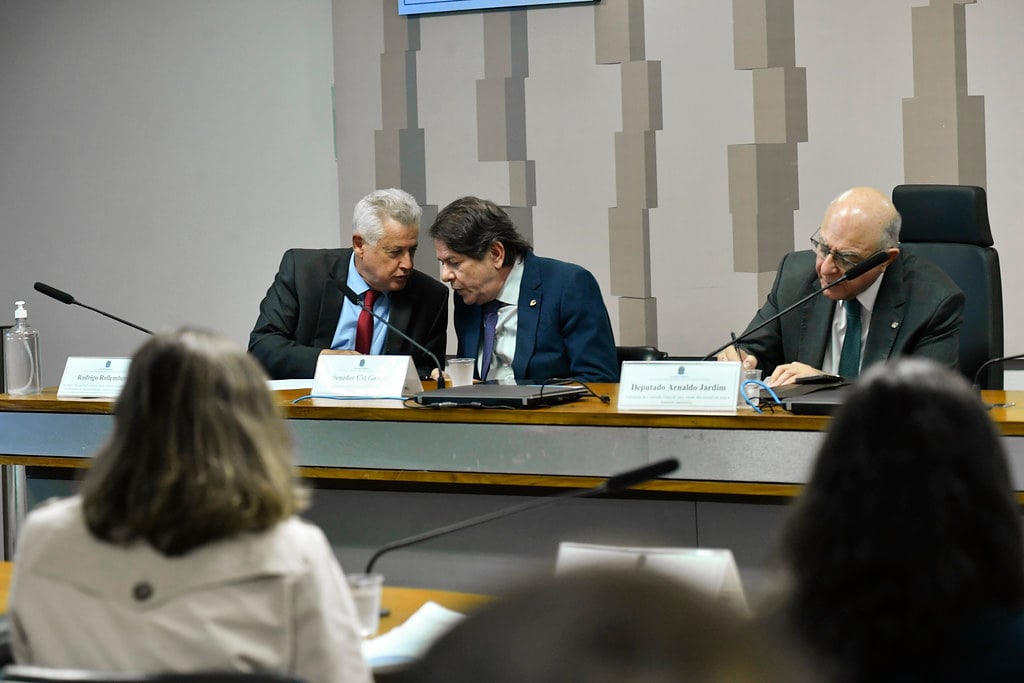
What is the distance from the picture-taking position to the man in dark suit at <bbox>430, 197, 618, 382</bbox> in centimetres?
336

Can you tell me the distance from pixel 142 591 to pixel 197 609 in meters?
0.06

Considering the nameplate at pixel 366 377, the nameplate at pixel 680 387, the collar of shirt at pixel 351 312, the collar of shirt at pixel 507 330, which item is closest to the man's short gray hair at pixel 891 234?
the nameplate at pixel 680 387

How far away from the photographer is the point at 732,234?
416cm

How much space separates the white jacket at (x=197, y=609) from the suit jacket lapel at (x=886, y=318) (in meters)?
2.17

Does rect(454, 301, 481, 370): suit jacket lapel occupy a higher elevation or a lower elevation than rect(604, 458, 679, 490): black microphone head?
higher

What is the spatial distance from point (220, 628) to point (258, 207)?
3756 mm

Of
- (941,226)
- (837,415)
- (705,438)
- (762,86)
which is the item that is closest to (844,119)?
(762,86)

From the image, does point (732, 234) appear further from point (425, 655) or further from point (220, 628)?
point (425, 655)

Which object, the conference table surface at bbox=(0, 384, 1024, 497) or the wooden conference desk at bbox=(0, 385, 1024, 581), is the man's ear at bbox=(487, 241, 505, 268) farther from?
the wooden conference desk at bbox=(0, 385, 1024, 581)

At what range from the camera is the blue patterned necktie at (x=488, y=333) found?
11.3 feet

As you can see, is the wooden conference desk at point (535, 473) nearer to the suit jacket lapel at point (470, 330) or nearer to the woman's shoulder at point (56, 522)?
the suit jacket lapel at point (470, 330)

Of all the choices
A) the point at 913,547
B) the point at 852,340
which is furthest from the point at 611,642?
the point at 852,340

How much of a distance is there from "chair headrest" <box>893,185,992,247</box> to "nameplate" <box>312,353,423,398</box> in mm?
1549

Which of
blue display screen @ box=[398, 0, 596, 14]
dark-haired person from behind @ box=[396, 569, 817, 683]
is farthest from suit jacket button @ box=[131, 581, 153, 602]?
blue display screen @ box=[398, 0, 596, 14]
